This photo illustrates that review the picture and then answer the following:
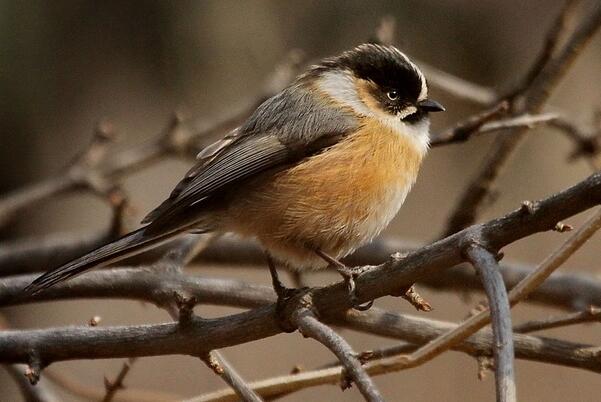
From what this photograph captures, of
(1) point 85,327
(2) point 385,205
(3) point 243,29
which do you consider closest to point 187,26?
(3) point 243,29

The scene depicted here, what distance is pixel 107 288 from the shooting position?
324 centimetres

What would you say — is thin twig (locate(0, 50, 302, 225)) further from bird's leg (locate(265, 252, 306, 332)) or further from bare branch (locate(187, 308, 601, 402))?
bare branch (locate(187, 308, 601, 402))

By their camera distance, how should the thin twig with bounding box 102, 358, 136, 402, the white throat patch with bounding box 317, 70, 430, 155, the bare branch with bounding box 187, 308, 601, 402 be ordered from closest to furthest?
the bare branch with bounding box 187, 308, 601, 402 < the thin twig with bounding box 102, 358, 136, 402 < the white throat patch with bounding box 317, 70, 430, 155

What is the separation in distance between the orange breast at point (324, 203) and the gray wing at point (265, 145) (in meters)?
0.05

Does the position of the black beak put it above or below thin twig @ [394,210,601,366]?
above

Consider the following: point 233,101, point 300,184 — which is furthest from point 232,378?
point 233,101

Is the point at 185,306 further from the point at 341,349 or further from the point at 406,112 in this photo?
the point at 406,112

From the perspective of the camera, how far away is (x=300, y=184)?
3.20m

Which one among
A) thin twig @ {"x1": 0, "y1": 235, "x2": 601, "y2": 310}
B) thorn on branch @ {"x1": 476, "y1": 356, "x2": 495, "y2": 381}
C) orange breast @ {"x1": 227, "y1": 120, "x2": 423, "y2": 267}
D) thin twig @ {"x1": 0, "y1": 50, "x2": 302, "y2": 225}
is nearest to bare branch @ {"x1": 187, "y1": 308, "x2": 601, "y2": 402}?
thorn on branch @ {"x1": 476, "y1": 356, "x2": 495, "y2": 381}

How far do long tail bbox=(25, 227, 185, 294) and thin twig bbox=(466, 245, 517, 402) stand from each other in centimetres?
135

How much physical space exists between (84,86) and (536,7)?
3082mm

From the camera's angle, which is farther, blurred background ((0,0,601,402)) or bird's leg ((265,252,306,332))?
blurred background ((0,0,601,402))

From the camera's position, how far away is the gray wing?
10.4 feet

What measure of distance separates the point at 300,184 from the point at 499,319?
4.88 ft
